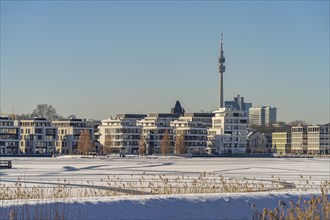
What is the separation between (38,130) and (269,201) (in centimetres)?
16588

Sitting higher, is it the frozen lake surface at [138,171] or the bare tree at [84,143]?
the bare tree at [84,143]

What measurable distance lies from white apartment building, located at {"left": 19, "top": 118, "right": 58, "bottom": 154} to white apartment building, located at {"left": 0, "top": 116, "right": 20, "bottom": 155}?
8.41m

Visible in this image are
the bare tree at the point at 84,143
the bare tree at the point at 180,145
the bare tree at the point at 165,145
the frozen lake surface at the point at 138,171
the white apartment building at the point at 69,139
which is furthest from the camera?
the white apartment building at the point at 69,139

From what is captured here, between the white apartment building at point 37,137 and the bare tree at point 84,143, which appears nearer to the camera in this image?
the bare tree at point 84,143

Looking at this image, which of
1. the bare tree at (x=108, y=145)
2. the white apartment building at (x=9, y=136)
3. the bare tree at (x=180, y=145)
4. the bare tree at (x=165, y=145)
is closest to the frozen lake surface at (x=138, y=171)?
the white apartment building at (x=9, y=136)

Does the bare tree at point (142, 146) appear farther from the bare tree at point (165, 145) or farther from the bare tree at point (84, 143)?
the bare tree at point (84, 143)

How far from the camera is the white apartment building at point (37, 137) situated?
188125 mm

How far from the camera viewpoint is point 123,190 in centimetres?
3359

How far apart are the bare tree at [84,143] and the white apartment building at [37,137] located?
8.73 meters

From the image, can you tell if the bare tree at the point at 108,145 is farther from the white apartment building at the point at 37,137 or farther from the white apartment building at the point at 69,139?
the white apartment building at the point at 37,137

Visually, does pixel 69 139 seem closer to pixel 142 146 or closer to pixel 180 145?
pixel 142 146

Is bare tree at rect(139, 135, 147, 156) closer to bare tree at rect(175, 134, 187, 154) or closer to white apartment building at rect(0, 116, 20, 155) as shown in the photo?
bare tree at rect(175, 134, 187, 154)

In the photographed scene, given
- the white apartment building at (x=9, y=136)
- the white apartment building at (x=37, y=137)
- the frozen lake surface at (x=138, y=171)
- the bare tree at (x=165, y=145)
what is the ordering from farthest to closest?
1. the bare tree at (x=165, y=145)
2. the white apartment building at (x=37, y=137)
3. the white apartment building at (x=9, y=136)
4. the frozen lake surface at (x=138, y=171)

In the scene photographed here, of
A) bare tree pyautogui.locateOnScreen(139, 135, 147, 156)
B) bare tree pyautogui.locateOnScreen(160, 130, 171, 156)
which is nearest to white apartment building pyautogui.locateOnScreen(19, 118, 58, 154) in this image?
bare tree pyautogui.locateOnScreen(139, 135, 147, 156)
